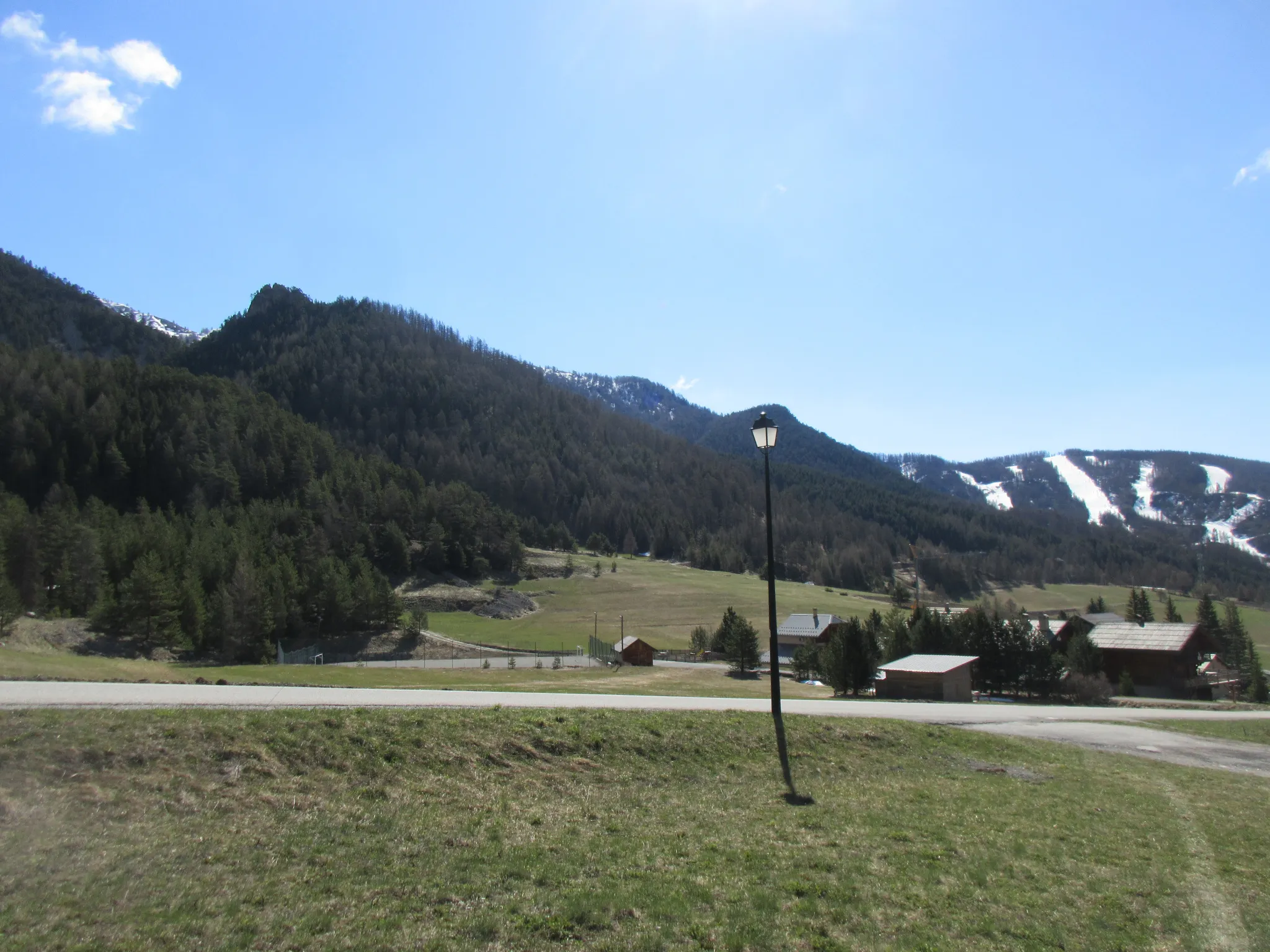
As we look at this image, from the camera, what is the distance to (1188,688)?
5338 cm

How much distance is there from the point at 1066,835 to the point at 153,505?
5531 inches

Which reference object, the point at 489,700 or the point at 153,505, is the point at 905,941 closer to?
the point at 489,700

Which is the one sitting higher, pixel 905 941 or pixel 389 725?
pixel 389 725

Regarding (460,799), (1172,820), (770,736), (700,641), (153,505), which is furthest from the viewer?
(153,505)

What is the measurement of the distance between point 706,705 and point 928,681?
2111cm

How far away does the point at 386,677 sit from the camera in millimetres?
33344

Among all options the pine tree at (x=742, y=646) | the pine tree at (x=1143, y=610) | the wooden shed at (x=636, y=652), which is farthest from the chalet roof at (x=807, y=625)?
the pine tree at (x=1143, y=610)

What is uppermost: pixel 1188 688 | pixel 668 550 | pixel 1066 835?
pixel 668 550

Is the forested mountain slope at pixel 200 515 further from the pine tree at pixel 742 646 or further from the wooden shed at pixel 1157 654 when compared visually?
the wooden shed at pixel 1157 654

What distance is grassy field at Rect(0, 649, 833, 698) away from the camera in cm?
1869

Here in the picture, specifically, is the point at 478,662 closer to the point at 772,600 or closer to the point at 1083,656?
the point at 1083,656

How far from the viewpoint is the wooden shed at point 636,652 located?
212 feet

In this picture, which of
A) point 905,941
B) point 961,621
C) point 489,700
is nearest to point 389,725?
point 489,700

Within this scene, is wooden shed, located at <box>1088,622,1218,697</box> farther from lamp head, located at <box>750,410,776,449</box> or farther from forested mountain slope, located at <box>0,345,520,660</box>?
forested mountain slope, located at <box>0,345,520,660</box>
